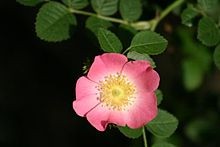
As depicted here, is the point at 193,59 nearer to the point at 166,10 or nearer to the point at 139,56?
the point at 166,10

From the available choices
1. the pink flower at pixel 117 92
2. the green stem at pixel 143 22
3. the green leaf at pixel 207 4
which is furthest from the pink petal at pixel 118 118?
the green leaf at pixel 207 4

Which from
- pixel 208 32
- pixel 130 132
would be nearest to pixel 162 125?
pixel 130 132

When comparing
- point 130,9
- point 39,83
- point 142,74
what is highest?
point 130,9

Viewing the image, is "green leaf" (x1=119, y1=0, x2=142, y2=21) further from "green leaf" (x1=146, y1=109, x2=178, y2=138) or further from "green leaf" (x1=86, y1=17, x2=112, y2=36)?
"green leaf" (x1=146, y1=109, x2=178, y2=138)

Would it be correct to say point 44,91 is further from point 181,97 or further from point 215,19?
point 215,19

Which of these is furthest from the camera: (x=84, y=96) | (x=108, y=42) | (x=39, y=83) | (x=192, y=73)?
(x=39, y=83)

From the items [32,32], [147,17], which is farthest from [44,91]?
[147,17]

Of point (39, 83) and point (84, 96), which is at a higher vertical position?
point (84, 96)

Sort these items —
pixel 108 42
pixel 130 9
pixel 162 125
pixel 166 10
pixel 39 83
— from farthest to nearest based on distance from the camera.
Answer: pixel 39 83
pixel 166 10
pixel 130 9
pixel 162 125
pixel 108 42
